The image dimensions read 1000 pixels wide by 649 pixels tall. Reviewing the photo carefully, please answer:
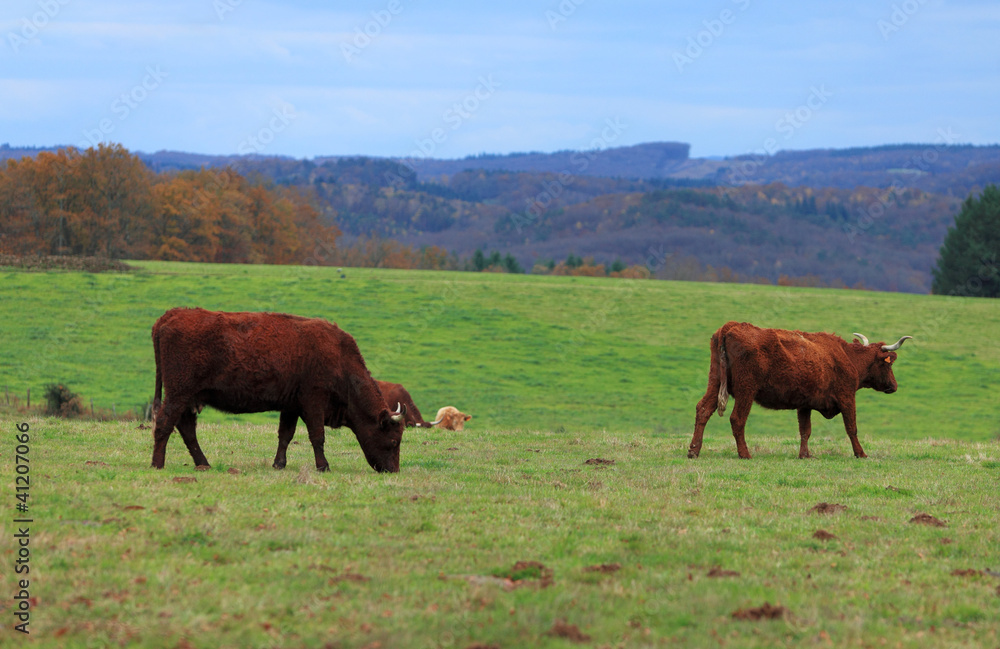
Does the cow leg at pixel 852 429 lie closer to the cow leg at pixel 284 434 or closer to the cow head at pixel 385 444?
the cow head at pixel 385 444

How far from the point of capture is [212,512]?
873 centimetres

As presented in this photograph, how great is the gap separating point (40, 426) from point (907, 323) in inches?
1808

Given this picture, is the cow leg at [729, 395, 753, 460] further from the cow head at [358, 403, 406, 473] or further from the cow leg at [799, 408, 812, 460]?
the cow head at [358, 403, 406, 473]

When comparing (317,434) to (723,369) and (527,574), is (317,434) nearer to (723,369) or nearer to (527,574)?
(527,574)

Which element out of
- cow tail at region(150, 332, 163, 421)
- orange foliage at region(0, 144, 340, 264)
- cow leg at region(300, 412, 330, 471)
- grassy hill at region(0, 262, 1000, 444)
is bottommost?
grassy hill at region(0, 262, 1000, 444)

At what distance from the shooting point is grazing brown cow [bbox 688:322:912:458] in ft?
51.6

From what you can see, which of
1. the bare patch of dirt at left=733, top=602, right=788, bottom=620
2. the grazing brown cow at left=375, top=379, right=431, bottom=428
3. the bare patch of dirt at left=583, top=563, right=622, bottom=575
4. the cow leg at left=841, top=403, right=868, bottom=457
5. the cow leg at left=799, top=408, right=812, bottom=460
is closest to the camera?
the bare patch of dirt at left=733, top=602, right=788, bottom=620

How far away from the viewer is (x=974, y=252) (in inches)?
3054

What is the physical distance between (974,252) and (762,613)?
81.5 metres

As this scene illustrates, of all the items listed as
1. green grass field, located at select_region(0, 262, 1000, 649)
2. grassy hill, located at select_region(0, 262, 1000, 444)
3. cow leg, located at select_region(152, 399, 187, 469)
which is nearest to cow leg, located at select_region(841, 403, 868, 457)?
green grass field, located at select_region(0, 262, 1000, 649)

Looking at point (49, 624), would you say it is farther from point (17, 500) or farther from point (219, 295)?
point (219, 295)

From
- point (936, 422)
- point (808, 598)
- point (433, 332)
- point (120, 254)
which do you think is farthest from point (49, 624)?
point (120, 254)

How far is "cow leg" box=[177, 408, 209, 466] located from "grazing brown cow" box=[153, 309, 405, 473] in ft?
0.04

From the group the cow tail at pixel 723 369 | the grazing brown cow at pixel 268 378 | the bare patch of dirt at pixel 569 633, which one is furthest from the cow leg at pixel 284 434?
the bare patch of dirt at pixel 569 633
